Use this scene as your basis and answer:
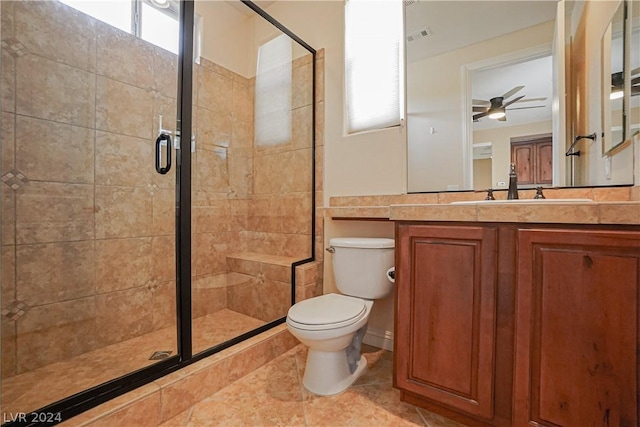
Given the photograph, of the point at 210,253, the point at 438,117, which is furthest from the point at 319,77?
the point at 210,253

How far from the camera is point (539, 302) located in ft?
3.08

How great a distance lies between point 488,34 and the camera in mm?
1602

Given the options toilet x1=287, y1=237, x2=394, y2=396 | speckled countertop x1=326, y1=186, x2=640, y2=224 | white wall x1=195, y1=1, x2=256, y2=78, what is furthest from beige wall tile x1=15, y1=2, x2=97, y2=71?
speckled countertop x1=326, y1=186, x2=640, y2=224

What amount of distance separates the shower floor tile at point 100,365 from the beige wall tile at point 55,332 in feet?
0.18

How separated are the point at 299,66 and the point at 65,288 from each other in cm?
212

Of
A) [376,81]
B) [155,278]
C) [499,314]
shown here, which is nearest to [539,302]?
[499,314]

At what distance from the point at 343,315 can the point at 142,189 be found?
5.00 ft

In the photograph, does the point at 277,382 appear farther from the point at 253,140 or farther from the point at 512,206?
the point at 253,140

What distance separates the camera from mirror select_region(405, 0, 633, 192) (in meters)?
1.42

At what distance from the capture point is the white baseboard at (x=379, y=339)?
6.12 ft

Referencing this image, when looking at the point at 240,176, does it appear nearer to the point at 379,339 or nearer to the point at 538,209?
the point at 379,339

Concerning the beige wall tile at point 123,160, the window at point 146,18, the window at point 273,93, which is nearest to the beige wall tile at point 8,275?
the beige wall tile at point 123,160

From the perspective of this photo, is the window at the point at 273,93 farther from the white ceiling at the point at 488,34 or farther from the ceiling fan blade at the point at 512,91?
the ceiling fan blade at the point at 512,91

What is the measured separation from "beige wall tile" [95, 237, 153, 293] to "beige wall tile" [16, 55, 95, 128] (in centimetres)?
74
